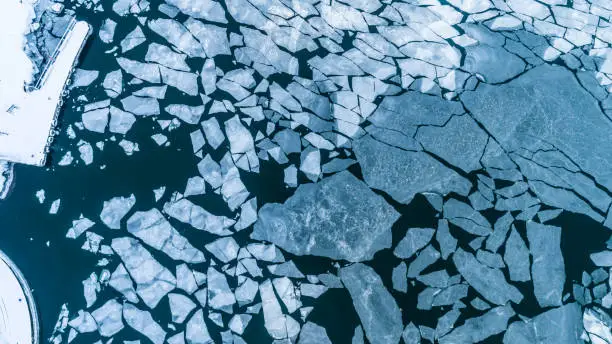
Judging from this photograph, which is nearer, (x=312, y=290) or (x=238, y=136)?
(x=312, y=290)

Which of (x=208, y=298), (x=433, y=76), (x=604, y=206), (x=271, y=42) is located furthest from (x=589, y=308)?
(x=271, y=42)

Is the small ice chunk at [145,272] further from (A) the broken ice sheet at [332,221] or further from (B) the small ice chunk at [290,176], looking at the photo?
(B) the small ice chunk at [290,176]

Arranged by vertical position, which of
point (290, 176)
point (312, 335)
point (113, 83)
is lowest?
point (312, 335)

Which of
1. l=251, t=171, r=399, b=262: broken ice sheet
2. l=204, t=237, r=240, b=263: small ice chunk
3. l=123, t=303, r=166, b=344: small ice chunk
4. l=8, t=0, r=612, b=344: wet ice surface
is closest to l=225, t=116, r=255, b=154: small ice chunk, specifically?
l=8, t=0, r=612, b=344: wet ice surface

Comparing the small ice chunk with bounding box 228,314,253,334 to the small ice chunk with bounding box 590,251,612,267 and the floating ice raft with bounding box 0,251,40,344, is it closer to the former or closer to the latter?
the floating ice raft with bounding box 0,251,40,344

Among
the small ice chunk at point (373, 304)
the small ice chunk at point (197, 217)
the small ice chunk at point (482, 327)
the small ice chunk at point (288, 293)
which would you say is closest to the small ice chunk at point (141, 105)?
the small ice chunk at point (197, 217)

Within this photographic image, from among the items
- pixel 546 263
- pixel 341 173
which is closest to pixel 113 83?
pixel 341 173

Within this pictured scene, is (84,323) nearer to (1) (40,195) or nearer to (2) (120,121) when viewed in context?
(1) (40,195)
